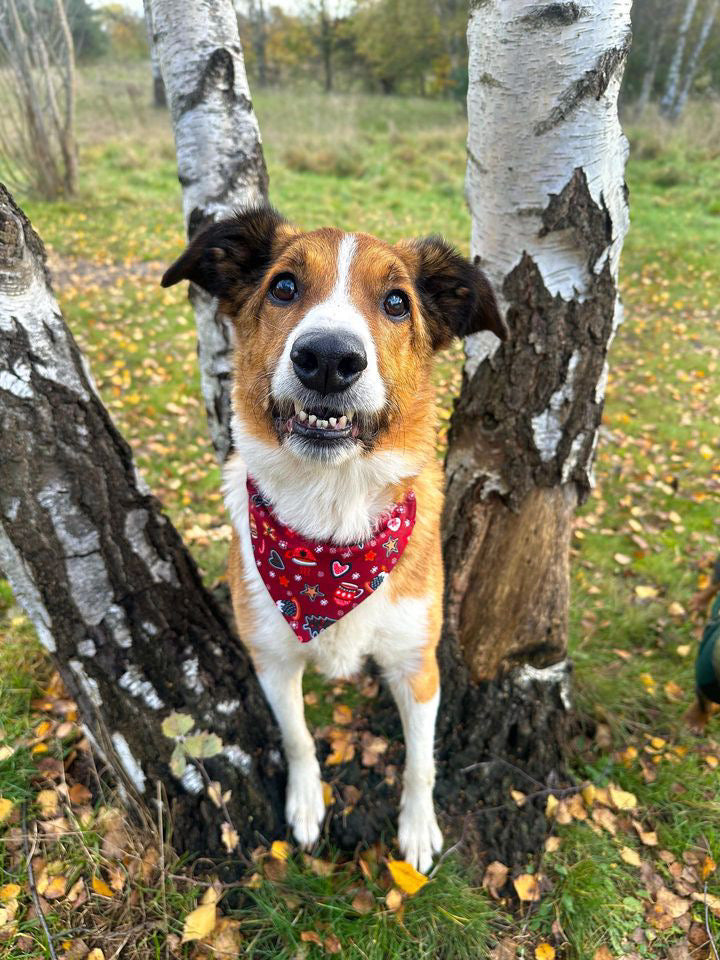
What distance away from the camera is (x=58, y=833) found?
238 centimetres

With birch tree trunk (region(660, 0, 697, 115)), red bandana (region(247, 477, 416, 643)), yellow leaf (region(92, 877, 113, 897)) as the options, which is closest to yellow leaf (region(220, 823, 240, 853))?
yellow leaf (region(92, 877, 113, 897))

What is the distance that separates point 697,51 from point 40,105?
25.3 meters

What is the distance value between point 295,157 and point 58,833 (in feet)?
54.6

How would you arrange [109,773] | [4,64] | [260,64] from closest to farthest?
[109,773] < [4,64] < [260,64]

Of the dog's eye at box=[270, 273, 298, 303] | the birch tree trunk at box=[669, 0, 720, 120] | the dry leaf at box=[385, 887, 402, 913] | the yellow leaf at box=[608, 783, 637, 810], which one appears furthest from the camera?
the birch tree trunk at box=[669, 0, 720, 120]

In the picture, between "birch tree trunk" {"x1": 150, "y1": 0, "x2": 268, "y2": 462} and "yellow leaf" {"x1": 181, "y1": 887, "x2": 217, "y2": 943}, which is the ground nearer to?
"yellow leaf" {"x1": 181, "y1": 887, "x2": 217, "y2": 943}

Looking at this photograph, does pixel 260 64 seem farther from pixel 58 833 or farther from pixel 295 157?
pixel 58 833

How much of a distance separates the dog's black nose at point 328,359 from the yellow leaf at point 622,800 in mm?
2411

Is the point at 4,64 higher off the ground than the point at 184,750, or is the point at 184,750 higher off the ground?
the point at 4,64

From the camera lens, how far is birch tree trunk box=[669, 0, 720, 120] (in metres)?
22.8

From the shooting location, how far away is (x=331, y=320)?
6.33ft

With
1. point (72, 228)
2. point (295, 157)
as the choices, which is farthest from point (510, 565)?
point (295, 157)

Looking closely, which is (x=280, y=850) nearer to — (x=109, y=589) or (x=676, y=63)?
(x=109, y=589)

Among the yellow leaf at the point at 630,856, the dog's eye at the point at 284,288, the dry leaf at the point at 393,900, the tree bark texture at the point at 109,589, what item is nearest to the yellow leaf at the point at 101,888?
the tree bark texture at the point at 109,589
